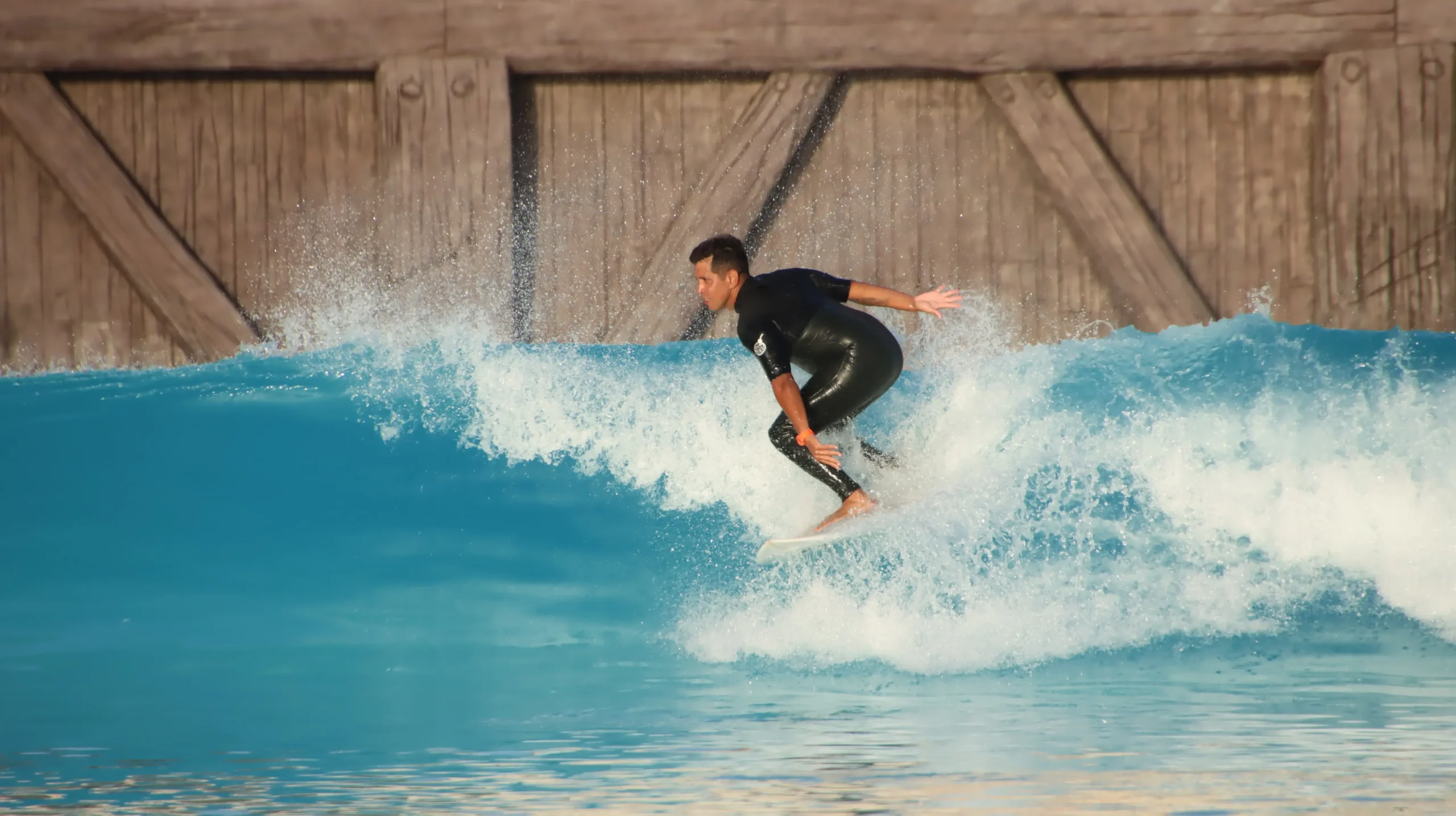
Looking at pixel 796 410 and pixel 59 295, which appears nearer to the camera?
pixel 796 410

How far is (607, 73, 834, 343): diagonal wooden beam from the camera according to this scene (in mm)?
7742

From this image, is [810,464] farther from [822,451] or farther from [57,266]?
[57,266]

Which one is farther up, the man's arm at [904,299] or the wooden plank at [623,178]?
the wooden plank at [623,178]

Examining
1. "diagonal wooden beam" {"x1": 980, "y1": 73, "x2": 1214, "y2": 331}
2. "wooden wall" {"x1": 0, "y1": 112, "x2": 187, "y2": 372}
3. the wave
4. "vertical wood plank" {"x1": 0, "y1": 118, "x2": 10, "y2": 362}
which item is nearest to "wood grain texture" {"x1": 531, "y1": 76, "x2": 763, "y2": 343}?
the wave

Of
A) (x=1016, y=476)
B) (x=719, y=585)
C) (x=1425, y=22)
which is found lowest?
(x=719, y=585)

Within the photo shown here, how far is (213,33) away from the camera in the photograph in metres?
7.63

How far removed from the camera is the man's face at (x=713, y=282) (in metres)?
5.54

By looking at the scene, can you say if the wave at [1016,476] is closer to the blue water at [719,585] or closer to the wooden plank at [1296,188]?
the blue water at [719,585]

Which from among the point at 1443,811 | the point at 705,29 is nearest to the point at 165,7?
the point at 705,29

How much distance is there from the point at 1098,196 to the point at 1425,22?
6.68 feet

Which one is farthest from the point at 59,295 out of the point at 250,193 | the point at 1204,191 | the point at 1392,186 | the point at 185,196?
the point at 1392,186

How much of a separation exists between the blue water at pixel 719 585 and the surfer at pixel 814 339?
391mm

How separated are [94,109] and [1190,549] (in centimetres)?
628

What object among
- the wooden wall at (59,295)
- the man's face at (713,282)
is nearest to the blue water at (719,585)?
the wooden wall at (59,295)
